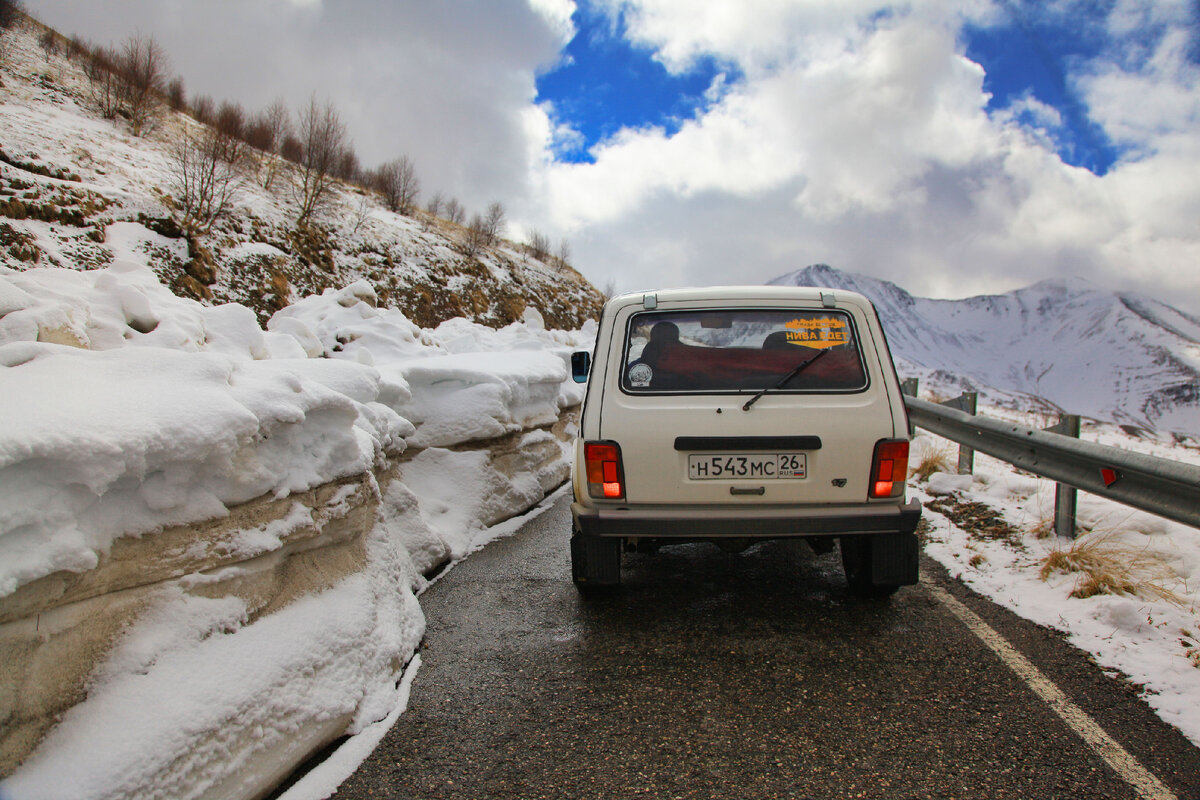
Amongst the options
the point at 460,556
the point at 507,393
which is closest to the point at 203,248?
the point at 507,393

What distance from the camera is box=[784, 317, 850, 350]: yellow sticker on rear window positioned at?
11.7ft

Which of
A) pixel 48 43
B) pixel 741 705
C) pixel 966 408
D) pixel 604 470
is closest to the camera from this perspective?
pixel 741 705

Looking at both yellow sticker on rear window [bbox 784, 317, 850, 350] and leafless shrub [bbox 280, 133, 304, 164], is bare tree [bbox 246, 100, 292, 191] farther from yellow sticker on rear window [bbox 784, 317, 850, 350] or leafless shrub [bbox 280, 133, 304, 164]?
yellow sticker on rear window [bbox 784, 317, 850, 350]

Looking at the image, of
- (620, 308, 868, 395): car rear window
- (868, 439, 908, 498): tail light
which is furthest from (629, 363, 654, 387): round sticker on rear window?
(868, 439, 908, 498): tail light

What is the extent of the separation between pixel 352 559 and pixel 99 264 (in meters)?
14.6

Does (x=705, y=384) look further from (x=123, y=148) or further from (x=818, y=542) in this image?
(x=123, y=148)

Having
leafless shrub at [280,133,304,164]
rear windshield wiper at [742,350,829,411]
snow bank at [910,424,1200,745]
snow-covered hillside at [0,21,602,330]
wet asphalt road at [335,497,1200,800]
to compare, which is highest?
leafless shrub at [280,133,304,164]

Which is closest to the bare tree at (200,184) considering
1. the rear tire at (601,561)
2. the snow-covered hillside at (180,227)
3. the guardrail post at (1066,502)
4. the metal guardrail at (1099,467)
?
the snow-covered hillside at (180,227)

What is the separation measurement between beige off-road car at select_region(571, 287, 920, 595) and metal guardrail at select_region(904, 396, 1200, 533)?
118 centimetres

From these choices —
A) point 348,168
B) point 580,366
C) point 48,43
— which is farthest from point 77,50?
point 580,366

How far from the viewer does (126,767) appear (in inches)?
72.0

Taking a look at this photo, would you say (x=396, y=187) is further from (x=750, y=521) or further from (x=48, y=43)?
(x=750, y=521)

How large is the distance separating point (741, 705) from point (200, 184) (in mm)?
21409

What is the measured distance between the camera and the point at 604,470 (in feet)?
11.0
